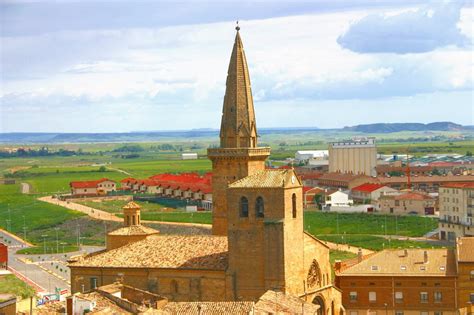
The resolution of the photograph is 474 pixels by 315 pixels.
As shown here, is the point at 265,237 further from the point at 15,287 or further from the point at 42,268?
the point at 42,268

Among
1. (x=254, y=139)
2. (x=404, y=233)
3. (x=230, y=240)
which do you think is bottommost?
(x=404, y=233)

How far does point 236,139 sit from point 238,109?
1.69 metres

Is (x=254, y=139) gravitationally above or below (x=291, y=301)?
above

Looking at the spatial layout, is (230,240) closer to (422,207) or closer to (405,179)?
(422,207)

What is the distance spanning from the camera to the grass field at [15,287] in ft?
192

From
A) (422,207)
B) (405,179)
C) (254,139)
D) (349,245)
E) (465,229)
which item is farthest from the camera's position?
(405,179)

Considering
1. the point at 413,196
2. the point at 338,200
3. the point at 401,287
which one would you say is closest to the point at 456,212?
the point at 413,196

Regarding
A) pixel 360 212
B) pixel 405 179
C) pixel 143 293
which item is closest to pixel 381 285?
pixel 143 293

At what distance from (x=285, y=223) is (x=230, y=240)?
2876 mm

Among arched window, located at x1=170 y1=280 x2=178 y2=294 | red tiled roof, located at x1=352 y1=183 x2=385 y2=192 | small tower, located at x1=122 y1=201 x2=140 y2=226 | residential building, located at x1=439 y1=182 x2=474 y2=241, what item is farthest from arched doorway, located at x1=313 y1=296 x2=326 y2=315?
red tiled roof, located at x1=352 y1=183 x2=385 y2=192

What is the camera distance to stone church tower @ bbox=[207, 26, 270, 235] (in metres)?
52.8

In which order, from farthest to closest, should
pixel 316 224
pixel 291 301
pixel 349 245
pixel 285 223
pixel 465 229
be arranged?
pixel 316 224, pixel 465 229, pixel 349 245, pixel 285 223, pixel 291 301

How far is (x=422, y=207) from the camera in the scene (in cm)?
11631

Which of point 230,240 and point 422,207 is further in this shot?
point 422,207
